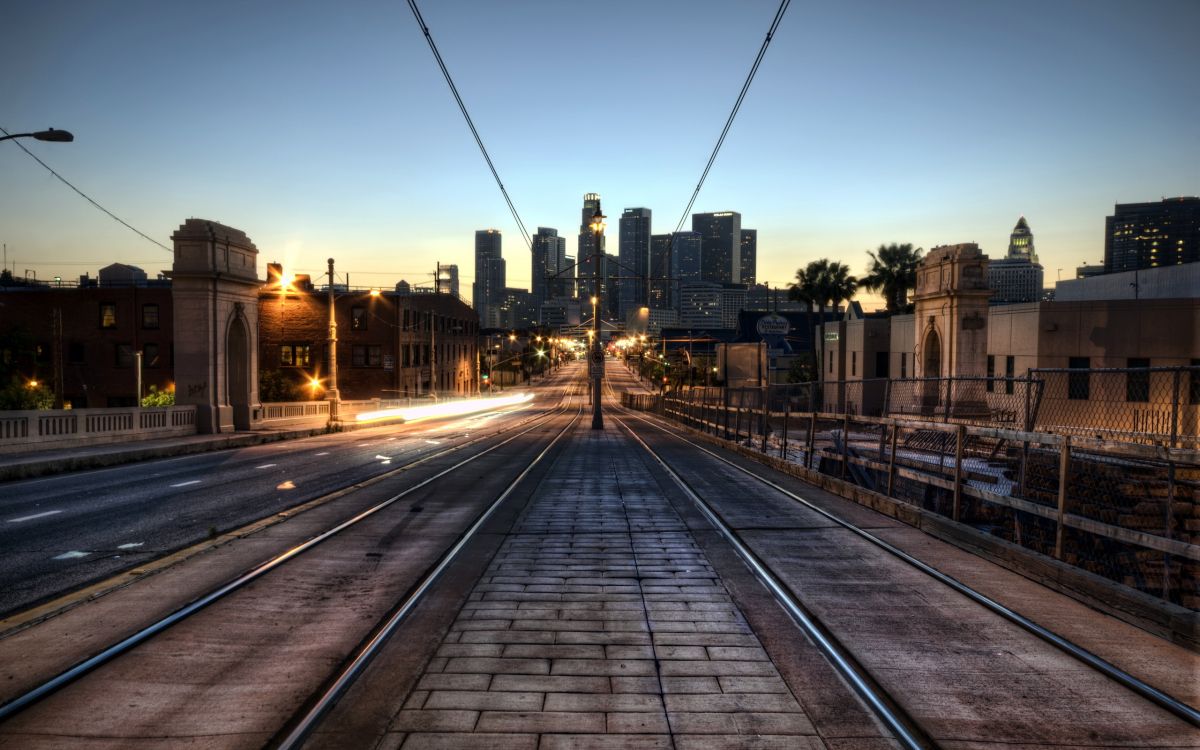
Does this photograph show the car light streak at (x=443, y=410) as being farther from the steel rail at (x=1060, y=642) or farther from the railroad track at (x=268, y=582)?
the steel rail at (x=1060, y=642)

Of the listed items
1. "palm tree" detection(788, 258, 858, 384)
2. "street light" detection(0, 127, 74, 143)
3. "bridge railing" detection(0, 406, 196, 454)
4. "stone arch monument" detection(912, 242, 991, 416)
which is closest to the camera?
"street light" detection(0, 127, 74, 143)

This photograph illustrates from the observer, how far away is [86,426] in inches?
826

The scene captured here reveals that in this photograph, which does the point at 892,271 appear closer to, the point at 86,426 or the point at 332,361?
the point at 332,361

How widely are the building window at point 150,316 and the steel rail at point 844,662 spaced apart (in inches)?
2508

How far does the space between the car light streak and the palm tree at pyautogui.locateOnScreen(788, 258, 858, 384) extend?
34.8 meters

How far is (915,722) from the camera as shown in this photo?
13.7ft

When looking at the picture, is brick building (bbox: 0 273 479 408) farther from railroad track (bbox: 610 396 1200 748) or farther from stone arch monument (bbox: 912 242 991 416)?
railroad track (bbox: 610 396 1200 748)

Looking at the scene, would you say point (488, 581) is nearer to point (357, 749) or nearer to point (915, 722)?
point (357, 749)

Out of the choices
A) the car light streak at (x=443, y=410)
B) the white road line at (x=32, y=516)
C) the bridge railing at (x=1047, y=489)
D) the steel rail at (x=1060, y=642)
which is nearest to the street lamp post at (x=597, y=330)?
the car light streak at (x=443, y=410)

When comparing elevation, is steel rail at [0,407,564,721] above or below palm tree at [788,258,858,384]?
below

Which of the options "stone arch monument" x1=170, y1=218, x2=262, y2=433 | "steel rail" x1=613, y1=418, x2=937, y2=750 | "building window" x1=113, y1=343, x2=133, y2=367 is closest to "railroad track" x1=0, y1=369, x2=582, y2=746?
"steel rail" x1=613, y1=418, x2=937, y2=750

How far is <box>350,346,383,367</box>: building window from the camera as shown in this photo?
212 ft

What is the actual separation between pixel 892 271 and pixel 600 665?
199 feet

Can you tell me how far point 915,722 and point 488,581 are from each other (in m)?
4.17
